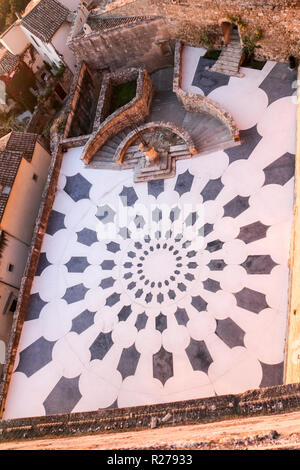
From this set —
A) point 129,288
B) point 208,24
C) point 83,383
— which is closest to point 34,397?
point 83,383

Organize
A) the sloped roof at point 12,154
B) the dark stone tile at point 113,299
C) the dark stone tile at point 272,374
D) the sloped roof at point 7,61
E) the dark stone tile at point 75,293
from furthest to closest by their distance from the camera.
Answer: the sloped roof at point 7,61
the sloped roof at point 12,154
the dark stone tile at point 75,293
the dark stone tile at point 113,299
the dark stone tile at point 272,374

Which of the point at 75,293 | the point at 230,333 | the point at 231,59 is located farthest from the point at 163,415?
the point at 231,59

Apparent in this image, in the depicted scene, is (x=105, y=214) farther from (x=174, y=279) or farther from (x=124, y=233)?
(x=174, y=279)

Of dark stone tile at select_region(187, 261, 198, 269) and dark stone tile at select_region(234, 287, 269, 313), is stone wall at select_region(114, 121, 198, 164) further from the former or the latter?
dark stone tile at select_region(234, 287, 269, 313)

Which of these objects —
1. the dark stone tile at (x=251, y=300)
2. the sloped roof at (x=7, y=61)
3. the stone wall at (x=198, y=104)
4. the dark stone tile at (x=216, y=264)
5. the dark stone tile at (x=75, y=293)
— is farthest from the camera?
the sloped roof at (x=7, y=61)

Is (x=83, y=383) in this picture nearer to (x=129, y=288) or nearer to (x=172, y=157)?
(x=129, y=288)

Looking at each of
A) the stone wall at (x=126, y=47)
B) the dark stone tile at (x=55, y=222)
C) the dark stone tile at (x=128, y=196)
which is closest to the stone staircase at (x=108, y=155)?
the dark stone tile at (x=128, y=196)

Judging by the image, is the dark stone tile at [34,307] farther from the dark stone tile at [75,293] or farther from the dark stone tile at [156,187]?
the dark stone tile at [156,187]
